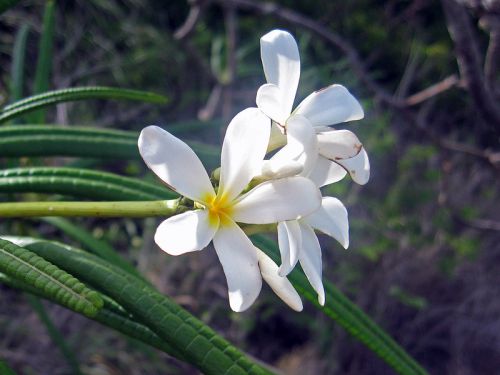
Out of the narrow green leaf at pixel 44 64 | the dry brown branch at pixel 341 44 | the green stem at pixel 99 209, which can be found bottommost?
the green stem at pixel 99 209

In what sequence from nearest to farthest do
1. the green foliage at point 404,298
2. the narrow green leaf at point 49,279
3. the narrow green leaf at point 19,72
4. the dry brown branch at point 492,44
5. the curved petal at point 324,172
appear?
1. the narrow green leaf at point 49,279
2. the curved petal at point 324,172
3. the dry brown branch at point 492,44
4. the narrow green leaf at point 19,72
5. the green foliage at point 404,298

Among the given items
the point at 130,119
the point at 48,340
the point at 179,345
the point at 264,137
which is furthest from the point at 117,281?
the point at 130,119

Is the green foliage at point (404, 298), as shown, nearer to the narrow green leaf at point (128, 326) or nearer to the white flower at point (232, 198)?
the narrow green leaf at point (128, 326)

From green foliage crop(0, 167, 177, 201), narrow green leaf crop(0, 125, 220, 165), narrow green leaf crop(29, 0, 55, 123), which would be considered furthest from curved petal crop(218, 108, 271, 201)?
narrow green leaf crop(29, 0, 55, 123)

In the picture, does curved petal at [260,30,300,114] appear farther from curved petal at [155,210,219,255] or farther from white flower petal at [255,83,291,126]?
curved petal at [155,210,219,255]

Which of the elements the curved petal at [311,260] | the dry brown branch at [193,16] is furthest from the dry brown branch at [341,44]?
the curved petal at [311,260]

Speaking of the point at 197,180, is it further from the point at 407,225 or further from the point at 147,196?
the point at 407,225
